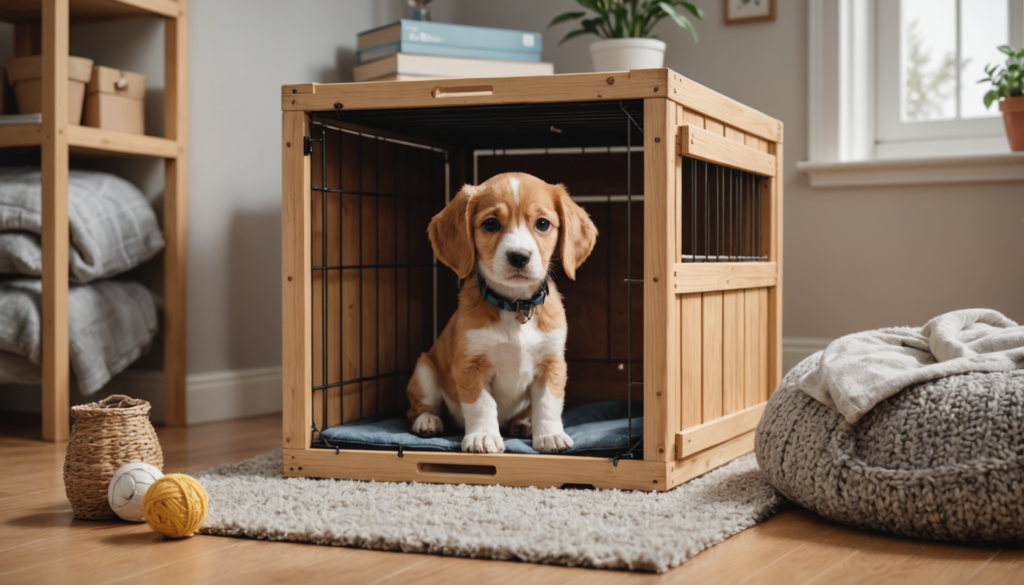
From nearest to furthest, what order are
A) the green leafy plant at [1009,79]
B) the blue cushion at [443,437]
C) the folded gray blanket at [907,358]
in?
1. the folded gray blanket at [907,358]
2. the blue cushion at [443,437]
3. the green leafy plant at [1009,79]

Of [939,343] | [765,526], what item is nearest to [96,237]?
[765,526]

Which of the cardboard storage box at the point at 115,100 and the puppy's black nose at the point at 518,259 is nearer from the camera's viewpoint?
the puppy's black nose at the point at 518,259

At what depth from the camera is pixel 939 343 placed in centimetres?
167

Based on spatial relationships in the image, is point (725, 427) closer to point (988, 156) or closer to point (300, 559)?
point (300, 559)

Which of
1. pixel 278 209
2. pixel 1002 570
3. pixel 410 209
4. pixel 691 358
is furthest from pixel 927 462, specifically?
pixel 278 209

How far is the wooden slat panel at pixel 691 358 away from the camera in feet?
6.15

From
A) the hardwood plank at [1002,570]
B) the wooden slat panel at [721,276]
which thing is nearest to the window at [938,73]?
the wooden slat panel at [721,276]

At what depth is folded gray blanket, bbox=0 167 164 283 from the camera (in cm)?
247

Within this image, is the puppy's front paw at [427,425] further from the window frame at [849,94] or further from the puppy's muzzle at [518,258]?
the window frame at [849,94]

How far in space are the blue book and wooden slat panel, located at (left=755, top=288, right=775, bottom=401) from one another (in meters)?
1.09

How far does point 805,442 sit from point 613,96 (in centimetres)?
74

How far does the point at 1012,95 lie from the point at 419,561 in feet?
7.48

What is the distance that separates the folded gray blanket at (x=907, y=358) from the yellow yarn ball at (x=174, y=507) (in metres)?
1.08

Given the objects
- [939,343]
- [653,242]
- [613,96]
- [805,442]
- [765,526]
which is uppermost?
[613,96]
